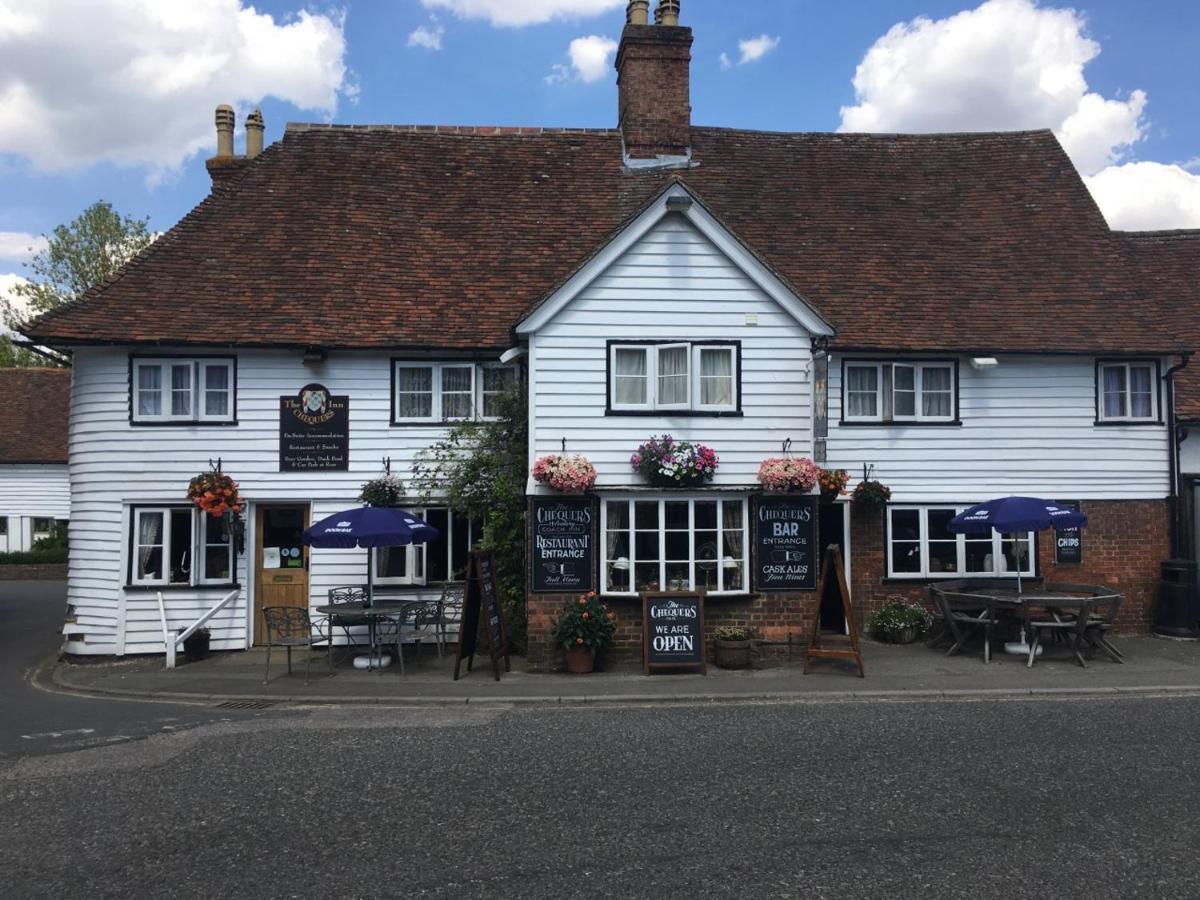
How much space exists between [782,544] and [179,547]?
921 centimetres

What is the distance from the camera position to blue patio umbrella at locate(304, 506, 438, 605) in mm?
12414

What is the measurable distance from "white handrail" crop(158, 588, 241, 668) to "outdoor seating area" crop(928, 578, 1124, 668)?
1063cm

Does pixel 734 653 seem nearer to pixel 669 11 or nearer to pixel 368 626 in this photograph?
pixel 368 626

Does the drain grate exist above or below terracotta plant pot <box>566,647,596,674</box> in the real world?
below

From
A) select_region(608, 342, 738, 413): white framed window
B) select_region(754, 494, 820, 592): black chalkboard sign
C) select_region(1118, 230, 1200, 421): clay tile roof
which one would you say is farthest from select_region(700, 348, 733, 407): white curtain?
select_region(1118, 230, 1200, 421): clay tile roof

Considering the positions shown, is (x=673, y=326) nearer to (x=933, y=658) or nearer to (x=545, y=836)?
(x=933, y=658)

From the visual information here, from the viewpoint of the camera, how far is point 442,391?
15.1 m

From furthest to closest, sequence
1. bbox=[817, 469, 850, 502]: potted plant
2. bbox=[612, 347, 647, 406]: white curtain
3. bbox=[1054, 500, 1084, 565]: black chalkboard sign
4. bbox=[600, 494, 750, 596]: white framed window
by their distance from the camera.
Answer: bbox=[1054, 500, 1084, 565]: black chalkboard sign
bbox=[817, 469, 850, 502]: potted plant
bbox=[612, 347, 647, 406]: white curtain
bbox=[600, 494, 750, 596]: white framed window

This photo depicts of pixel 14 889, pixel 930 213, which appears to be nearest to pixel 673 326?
pixel 930 213

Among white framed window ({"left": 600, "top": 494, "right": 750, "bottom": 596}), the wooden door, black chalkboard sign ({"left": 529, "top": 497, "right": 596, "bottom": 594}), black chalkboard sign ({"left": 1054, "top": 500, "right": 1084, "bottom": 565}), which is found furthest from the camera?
black chalkboard sign ({"left": 1054, "top": 500, "right": 1084, "bottom": 565})

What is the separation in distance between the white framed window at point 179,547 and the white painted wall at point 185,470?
17cm

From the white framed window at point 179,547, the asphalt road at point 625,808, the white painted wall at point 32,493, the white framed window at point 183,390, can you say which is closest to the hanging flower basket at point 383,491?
the white framed window at point 179,547

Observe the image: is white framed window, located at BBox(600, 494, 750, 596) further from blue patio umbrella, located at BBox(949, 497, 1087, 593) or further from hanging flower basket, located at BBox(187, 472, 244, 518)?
hanging flower basket, located at BBox(187, 472, 244, 518)

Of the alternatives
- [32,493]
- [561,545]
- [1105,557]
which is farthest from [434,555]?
[32,493]
